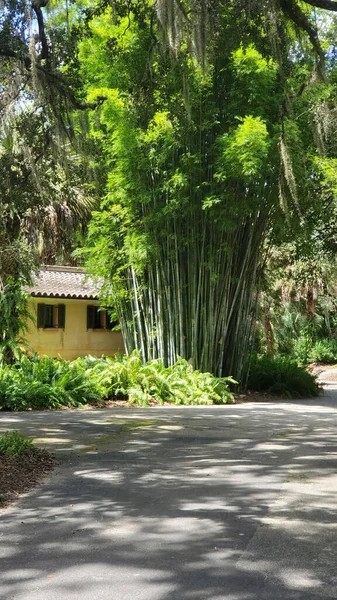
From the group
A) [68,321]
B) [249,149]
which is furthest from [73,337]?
[249,149]

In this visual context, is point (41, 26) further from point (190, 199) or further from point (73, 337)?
point (73, 337)

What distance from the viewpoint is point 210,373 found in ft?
52.0

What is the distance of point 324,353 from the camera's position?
1240 inches

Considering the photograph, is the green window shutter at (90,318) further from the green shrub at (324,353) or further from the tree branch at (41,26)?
the tree branch at (41,26)

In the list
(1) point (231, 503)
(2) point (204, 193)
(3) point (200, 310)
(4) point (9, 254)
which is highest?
(2) point (204, 193)

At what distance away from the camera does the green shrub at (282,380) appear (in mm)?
17609

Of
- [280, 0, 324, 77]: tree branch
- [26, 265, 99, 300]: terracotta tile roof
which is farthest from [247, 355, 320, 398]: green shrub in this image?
[280, 0, 324, 77]: tree branch

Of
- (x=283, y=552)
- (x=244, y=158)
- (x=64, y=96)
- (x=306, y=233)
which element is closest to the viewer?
(x=283, y=552)

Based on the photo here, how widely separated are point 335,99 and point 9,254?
7.60m

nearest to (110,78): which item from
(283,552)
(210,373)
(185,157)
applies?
(185,157)

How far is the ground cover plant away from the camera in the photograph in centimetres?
637

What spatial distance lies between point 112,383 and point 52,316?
10169 millimetres

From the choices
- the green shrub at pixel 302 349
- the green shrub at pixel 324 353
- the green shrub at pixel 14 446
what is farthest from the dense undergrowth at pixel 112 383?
the green shrub at pixel 324 353

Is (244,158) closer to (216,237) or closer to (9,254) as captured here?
(216,237)
